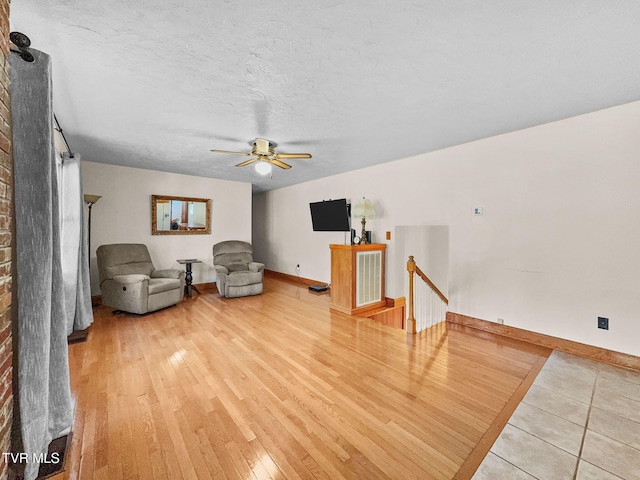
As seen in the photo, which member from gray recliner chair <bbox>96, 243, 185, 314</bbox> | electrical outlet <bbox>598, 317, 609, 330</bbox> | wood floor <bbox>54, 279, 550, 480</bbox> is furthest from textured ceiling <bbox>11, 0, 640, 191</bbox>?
wood floor <bbox>54, 279, 550, 480</bbox>

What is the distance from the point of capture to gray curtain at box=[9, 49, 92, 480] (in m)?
1.27

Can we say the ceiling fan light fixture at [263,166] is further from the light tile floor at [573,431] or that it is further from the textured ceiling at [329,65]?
the light tile floor at [573,431]

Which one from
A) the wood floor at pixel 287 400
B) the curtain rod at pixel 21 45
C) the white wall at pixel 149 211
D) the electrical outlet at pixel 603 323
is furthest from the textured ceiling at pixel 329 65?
the wood floor at pixel 287 400

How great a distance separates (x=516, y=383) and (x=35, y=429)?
10.7ft

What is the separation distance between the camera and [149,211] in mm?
5090

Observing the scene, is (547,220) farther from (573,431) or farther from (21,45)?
(21,45)

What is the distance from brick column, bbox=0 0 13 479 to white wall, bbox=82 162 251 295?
4.21 m

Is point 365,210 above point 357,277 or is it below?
above

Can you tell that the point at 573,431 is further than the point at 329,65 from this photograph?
No

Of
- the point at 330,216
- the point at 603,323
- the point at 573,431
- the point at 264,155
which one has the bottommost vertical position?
the point at 573,431

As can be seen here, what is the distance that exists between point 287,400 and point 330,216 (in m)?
3.92

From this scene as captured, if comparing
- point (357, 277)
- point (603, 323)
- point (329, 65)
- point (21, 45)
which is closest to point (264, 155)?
point (329, 65)

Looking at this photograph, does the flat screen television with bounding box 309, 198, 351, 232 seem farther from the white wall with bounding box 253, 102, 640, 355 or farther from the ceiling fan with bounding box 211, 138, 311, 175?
the ceiling fan with bounding box 211, 138, 311, 175

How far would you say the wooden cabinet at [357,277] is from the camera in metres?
4.07
